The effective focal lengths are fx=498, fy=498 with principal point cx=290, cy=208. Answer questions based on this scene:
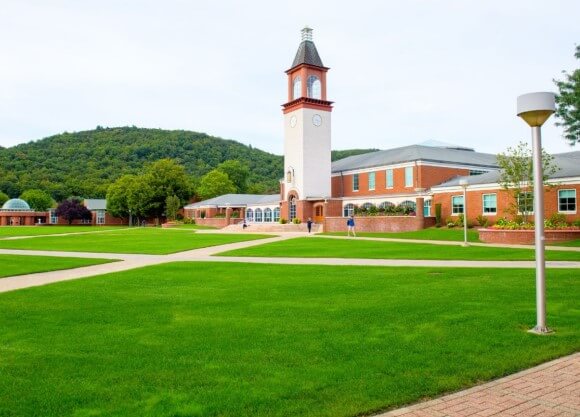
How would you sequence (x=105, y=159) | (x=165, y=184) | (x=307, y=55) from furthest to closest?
(x=105, y=159) < (x=165, y=184) < (x=307, y=55)

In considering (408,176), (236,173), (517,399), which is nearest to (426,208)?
(408,176)

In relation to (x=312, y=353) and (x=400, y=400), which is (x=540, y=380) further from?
(x=312, y=353)

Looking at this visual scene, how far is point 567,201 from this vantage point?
34.4 metres

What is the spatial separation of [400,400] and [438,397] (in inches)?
16.4

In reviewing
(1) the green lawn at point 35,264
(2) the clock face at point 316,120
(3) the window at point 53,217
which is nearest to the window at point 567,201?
(2) the clock face at point 316,120

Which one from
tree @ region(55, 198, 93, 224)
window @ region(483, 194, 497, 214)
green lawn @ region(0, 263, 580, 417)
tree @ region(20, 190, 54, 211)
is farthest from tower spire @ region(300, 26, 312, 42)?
tree @ region(20, 190, 54, 211)

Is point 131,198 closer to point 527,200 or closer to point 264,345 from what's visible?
point 527,200

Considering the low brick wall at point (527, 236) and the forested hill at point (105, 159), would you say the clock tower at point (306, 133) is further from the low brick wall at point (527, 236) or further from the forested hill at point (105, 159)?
the forested hill at point (105, 159)

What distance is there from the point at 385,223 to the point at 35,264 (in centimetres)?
2891

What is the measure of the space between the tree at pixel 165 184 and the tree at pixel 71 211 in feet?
57.3

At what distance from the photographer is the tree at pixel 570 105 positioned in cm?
2282

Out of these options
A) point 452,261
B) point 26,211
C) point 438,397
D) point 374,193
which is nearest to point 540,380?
point 438,397

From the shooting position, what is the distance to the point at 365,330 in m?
7.38

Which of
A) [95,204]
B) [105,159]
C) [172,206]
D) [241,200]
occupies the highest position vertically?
[105,159]
